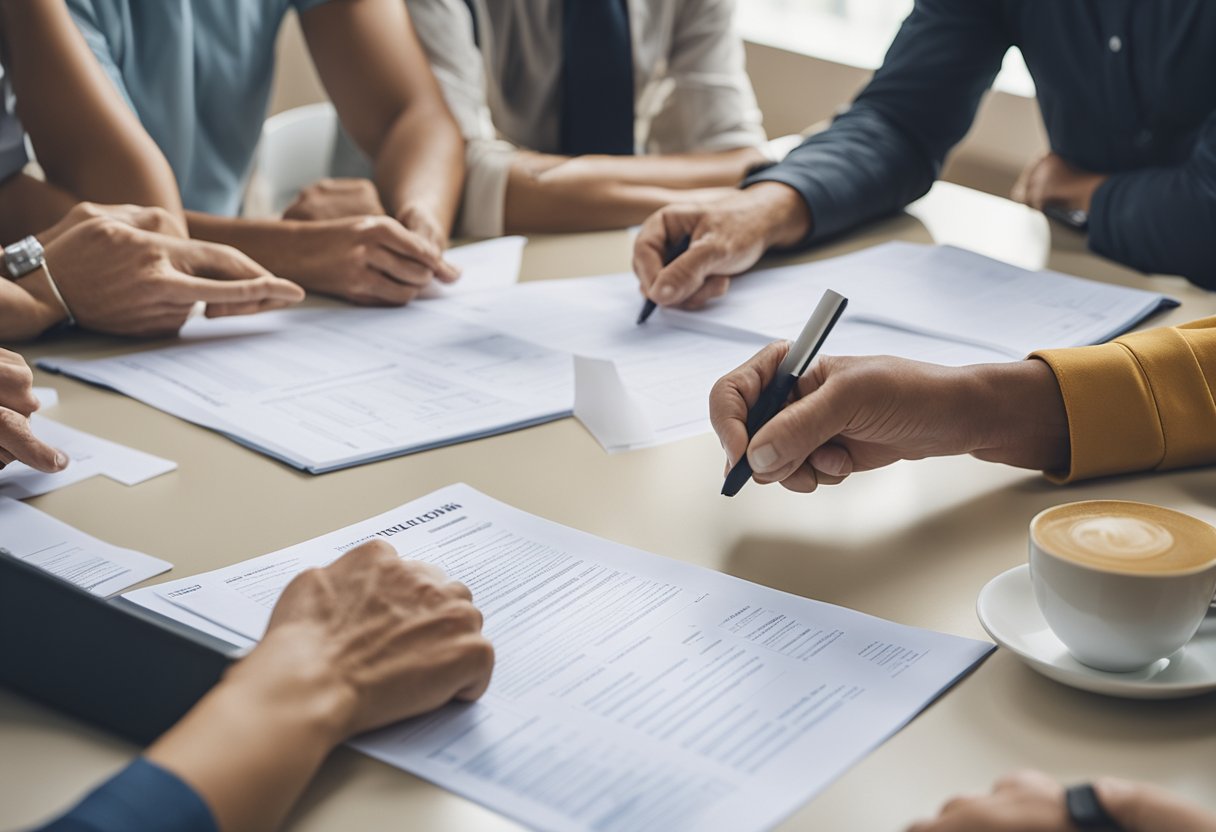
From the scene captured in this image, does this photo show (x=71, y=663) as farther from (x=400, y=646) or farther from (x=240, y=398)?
(x=240, y=398)

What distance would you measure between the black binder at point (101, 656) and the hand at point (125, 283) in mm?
573

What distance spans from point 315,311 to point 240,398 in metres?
0.27

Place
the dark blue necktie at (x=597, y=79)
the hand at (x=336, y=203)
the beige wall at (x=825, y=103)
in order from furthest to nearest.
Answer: the beige wall at (x=825, y=103)
the dark blue necktie at (x=597, y=79)
the hand at (x=336, y=203)

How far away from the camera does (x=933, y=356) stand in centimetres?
114

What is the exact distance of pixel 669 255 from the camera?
1339 millimetres

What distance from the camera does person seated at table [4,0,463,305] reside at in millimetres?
1345

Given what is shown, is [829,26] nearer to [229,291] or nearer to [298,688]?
[229,291]

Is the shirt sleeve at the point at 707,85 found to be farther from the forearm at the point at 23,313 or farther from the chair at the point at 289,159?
the forearm at the point at 23,313

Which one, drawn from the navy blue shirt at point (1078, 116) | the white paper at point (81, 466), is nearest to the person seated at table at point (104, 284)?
the white paper at point (81, 466)

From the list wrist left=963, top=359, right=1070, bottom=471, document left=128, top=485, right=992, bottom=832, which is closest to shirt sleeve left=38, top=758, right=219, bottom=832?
document left=128, top=485, right=992, bottom=832

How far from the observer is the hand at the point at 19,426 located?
92cm

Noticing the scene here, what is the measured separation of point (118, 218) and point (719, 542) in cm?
78

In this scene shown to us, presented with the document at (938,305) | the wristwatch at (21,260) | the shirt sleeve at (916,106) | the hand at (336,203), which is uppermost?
the shirt sleeve at (916,106)

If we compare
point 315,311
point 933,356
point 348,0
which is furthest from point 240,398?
point 348,0
